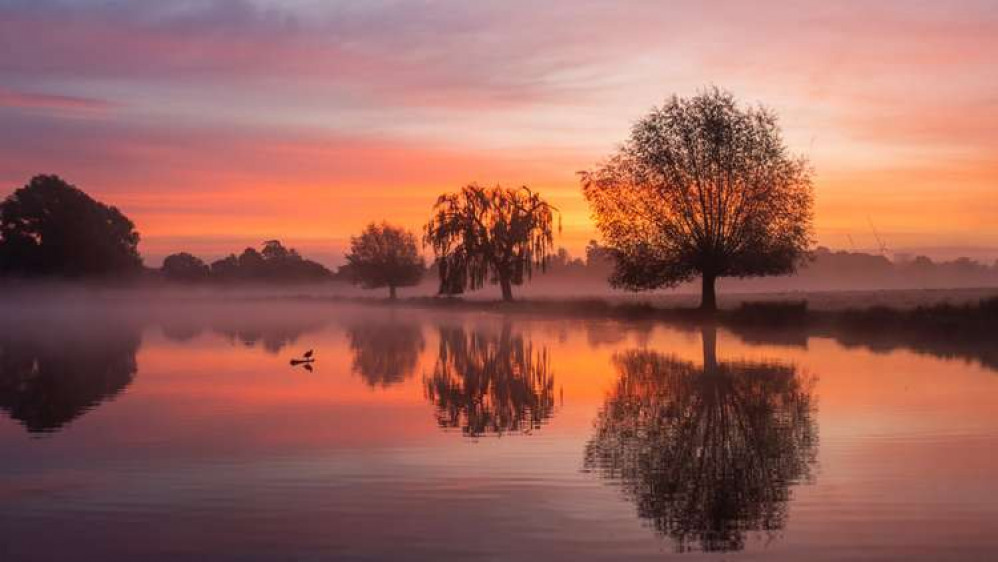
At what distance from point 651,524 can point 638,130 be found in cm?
4727

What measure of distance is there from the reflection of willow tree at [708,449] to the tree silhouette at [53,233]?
99.2 m

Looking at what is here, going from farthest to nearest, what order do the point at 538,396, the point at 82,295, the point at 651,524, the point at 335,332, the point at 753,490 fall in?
the point at 82,295, the point at 335,332, the point at 538,396, the point at 753,490, the point at 651,524

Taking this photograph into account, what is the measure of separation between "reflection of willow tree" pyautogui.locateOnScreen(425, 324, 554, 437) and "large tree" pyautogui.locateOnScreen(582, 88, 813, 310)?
669 inches

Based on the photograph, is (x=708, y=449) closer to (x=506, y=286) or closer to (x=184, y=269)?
(x=506, y=286)

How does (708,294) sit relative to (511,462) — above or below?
above

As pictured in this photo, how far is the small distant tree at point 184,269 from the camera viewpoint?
7077 inches

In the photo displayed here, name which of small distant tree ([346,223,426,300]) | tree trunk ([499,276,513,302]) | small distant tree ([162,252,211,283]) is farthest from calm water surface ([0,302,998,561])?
small distant tree ([162,252,211,283])

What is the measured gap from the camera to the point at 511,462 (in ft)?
45.7

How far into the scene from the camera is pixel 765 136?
5478cm

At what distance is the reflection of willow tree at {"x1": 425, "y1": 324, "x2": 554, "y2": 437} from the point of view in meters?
18.4

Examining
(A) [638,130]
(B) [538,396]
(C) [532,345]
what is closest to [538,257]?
(A) [638,130]

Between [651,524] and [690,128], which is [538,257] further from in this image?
[651,524]

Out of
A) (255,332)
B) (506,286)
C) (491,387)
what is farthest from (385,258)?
(491,387)

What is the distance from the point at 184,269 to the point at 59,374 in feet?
527
